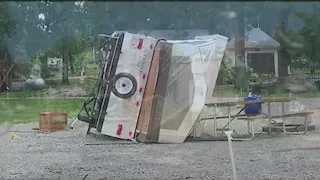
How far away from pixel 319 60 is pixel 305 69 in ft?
0.98

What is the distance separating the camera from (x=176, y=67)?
4816 mm

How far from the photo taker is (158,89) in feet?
15.6

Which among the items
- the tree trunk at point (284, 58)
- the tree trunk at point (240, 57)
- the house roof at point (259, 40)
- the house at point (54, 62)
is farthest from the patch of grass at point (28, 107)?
the tree trunk at point (284, 58)

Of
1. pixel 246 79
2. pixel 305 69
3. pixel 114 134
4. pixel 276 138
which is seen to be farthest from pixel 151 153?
pixel 305 69

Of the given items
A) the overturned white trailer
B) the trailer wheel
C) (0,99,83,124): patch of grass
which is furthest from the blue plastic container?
(0,99,83,124): patch of grass

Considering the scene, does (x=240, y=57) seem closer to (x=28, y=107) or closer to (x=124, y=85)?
(x=124, y=85)

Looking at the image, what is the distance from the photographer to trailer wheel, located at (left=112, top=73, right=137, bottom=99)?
4.83 m

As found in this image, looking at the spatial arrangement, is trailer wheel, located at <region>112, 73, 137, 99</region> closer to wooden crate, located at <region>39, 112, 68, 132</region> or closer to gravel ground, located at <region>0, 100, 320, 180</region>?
gravel ground, located at <region>0, 100, 320, 180</region>

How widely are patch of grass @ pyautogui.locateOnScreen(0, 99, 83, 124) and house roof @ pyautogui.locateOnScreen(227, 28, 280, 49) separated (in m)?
1.78

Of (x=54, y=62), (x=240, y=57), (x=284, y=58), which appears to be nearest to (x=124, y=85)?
(x=240, y=57)

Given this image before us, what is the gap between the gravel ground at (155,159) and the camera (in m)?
3.33

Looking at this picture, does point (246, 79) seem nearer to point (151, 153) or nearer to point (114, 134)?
point (151, 153)

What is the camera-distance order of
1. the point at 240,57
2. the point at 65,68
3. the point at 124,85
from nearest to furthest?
the point at 65,68 < the point at 240,57 < the point at 124,85

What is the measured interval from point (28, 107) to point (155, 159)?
140 centimetres
